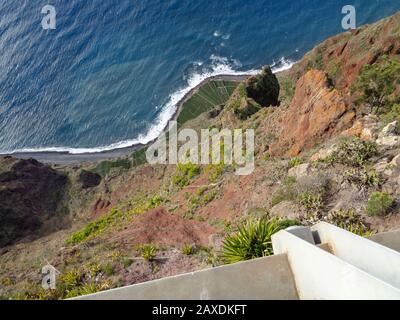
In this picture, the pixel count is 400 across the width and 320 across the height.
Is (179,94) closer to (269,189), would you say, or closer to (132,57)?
(132,57)

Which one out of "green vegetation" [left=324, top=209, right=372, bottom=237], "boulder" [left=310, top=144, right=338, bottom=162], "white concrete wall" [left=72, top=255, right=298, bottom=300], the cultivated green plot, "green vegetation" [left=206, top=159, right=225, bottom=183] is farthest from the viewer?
the cultivated green plot

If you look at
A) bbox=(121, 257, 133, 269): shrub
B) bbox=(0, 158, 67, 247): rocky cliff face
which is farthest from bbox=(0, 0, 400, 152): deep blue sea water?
bbox=(121, 257, 133, 269): shrub

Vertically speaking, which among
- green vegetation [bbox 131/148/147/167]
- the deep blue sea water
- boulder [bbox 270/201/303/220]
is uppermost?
the deep blue sea water

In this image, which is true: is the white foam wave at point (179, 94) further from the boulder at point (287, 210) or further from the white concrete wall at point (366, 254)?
the white concrete wall at point (366, 254)

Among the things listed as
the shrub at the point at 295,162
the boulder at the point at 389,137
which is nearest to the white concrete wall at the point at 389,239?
the boulder at the point at 389,137

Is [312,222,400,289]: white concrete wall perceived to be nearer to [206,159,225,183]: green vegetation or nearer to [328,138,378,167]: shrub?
[328,138,378,167]: shrub

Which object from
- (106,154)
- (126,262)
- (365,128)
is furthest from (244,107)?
(106,154)
